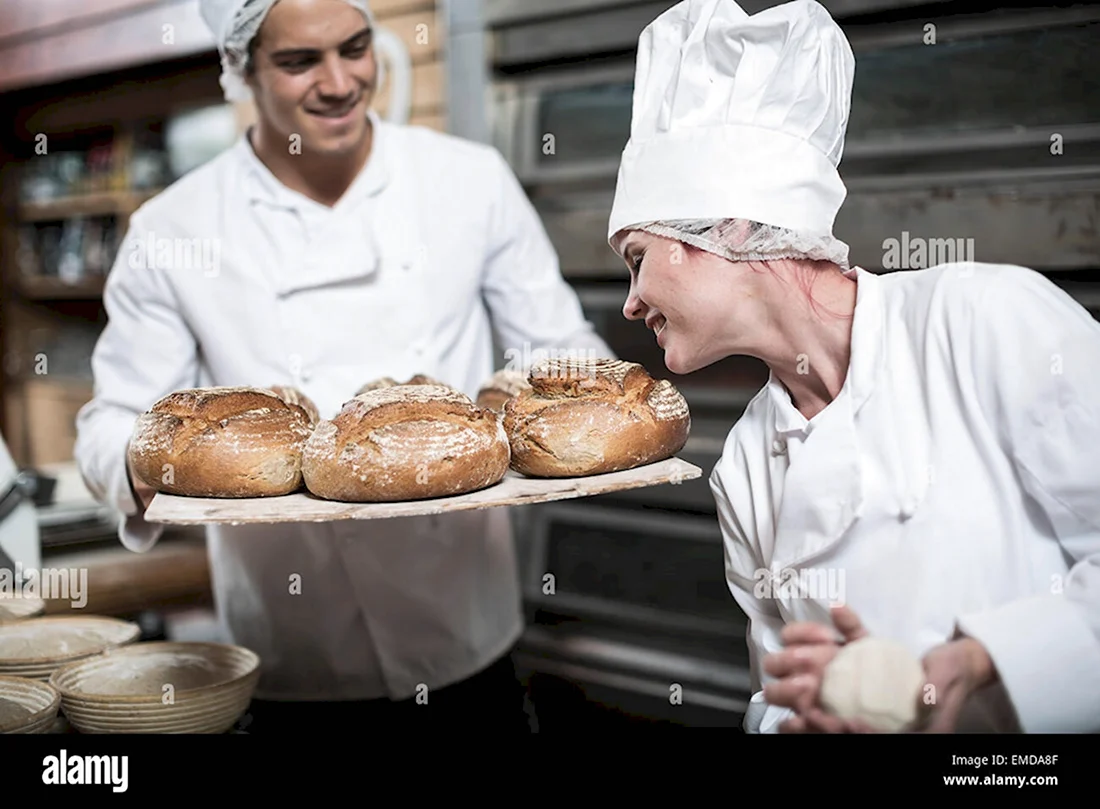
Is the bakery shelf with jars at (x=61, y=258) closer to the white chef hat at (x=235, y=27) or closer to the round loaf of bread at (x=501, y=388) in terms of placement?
the white chef hat at (x=235, y=27)

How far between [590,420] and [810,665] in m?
0.39

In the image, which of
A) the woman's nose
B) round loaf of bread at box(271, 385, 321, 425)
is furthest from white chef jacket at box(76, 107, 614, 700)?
the woman's nose

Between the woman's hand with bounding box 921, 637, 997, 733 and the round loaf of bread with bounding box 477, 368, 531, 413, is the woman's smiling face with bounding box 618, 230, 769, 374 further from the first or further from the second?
the woman's hand with bounding box 921, 637, 997, 733

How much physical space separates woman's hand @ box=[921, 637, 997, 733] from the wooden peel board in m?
0.33

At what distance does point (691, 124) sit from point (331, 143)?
2.19 ft

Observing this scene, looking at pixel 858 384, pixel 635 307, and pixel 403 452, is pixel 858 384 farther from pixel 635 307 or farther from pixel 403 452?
pixel 403 452

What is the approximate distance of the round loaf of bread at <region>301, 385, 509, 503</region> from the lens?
120cm

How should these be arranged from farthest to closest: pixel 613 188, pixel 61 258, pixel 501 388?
pixel 61 258 < pixel 613 188 < pixel 501 388

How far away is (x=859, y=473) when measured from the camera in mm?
1150

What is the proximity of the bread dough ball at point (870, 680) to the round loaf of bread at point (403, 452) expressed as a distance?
0.46 m

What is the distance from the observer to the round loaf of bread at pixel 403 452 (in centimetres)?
120

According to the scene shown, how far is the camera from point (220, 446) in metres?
1.24

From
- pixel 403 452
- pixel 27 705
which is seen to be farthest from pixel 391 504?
pixel 27 705

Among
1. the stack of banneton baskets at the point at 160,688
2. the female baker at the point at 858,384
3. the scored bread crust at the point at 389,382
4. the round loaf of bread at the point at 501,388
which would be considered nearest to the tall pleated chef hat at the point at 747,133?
the female baker at the point at 858,384
